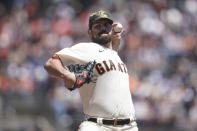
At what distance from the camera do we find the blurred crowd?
11133 millimetres

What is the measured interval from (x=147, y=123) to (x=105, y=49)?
6494mm

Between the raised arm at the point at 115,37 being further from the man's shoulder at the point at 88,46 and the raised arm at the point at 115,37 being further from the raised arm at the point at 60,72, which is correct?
the raised arm at the point at 60,72

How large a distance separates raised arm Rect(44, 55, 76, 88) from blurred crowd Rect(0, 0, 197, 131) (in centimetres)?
591

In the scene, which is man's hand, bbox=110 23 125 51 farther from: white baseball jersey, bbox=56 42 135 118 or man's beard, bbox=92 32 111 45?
white baseball jersey, bbox=56 42 135 118

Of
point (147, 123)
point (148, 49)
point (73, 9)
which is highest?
point (73, 9)

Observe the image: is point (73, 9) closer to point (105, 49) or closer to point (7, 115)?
point (7, 115)

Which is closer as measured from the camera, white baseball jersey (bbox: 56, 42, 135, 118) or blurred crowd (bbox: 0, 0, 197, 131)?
white baseball jersey (bbox: 56, 42, 135, 118)

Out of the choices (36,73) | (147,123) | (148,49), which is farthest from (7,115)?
(148,49)

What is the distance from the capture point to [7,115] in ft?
35.0

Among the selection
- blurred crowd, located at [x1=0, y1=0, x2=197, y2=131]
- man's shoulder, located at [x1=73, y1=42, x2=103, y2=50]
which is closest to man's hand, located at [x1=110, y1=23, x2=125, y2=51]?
man's shoulder, located at [x1=73, y1=42, x2=103, y2=50]

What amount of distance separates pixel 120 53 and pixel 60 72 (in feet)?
28.0

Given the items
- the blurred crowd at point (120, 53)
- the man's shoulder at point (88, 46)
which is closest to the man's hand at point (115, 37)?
the man's shoulder at point (88, 46)

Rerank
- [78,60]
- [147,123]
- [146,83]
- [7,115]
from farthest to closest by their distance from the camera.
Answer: [146,83] < [147,123] < [7,115] < [78,60]

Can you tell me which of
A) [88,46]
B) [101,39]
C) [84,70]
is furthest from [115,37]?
[84,70]
